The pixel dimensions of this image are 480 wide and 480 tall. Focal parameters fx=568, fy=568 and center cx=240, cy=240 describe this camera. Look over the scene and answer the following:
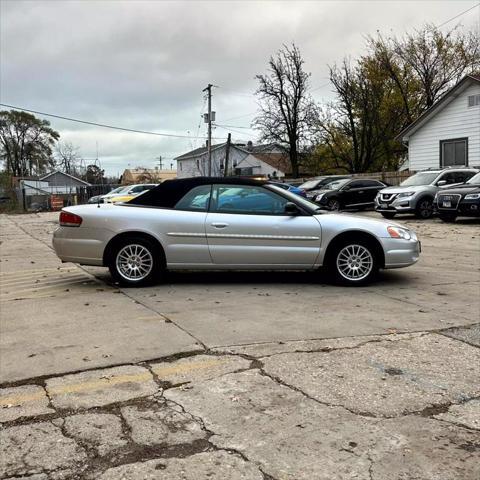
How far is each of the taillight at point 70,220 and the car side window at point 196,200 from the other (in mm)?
1349

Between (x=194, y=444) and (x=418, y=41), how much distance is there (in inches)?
1449

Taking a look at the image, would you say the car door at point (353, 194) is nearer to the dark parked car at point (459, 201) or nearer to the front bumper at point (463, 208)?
the dark parked car at point (459, 201)

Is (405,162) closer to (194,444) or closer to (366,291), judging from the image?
(366,291)

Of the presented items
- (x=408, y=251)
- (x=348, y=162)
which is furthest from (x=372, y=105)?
(x=408, y=251)

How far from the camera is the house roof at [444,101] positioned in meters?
22.7

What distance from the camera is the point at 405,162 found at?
129 ft

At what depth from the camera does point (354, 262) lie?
7.83 meters

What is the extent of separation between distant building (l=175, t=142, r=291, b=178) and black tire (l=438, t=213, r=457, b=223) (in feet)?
144

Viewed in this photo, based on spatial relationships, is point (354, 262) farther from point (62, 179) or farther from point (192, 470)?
point (62, 179)

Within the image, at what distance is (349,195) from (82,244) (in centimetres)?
1637

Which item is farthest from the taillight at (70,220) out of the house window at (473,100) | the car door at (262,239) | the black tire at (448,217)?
the house window at (473,100)

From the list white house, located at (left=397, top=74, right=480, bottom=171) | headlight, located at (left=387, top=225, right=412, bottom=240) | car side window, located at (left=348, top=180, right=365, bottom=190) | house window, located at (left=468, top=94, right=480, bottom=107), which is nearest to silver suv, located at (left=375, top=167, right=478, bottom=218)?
car side window, located at (left=348, top=180, right=365, bottom=190)

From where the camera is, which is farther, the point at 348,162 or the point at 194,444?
the point at 348,162

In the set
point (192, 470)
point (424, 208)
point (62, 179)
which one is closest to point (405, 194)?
point (424, 208)
